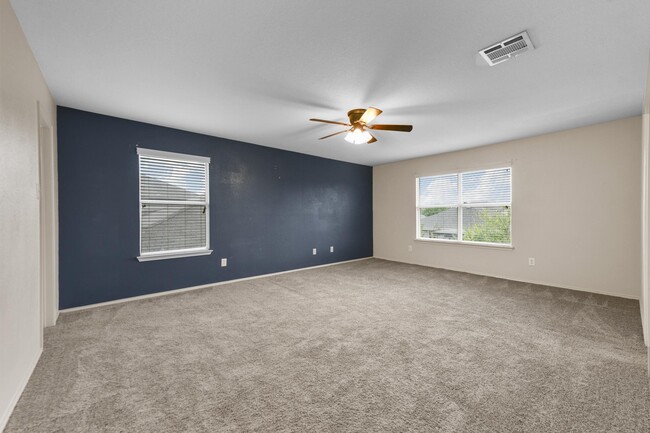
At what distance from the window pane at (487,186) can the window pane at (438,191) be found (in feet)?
0.73

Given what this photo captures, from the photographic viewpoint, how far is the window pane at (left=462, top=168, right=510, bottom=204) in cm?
494

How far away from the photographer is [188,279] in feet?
14.1

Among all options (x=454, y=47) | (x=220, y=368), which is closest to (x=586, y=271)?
(x=454, y=47)

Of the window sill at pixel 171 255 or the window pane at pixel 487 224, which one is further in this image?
the window pane at pixel 487 224

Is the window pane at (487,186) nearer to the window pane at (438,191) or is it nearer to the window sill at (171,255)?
the window pane at (438,191)

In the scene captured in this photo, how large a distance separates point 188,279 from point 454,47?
4.28 meters

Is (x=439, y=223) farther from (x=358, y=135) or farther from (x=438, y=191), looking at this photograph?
(x=358, y=135)

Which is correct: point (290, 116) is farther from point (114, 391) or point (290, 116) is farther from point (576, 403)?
point (576, 403)

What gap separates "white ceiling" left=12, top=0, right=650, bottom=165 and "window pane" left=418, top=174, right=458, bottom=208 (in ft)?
6.25

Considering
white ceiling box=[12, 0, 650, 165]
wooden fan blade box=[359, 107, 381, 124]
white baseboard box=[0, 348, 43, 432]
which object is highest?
white ceiling box=[12, 0, 650, 165]

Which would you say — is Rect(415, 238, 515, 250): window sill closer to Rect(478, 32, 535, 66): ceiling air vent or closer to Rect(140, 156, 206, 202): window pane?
Rect(478, 32, 535, 66): ceiling air vent

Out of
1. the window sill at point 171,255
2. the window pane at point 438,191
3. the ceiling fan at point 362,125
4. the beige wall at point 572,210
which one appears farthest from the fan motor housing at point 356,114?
the window pane at point 438,191

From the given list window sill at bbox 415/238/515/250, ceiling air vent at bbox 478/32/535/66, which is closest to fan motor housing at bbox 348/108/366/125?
ceiling air vent at bbox 478/32/535/66

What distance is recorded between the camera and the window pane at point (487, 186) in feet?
16.2
